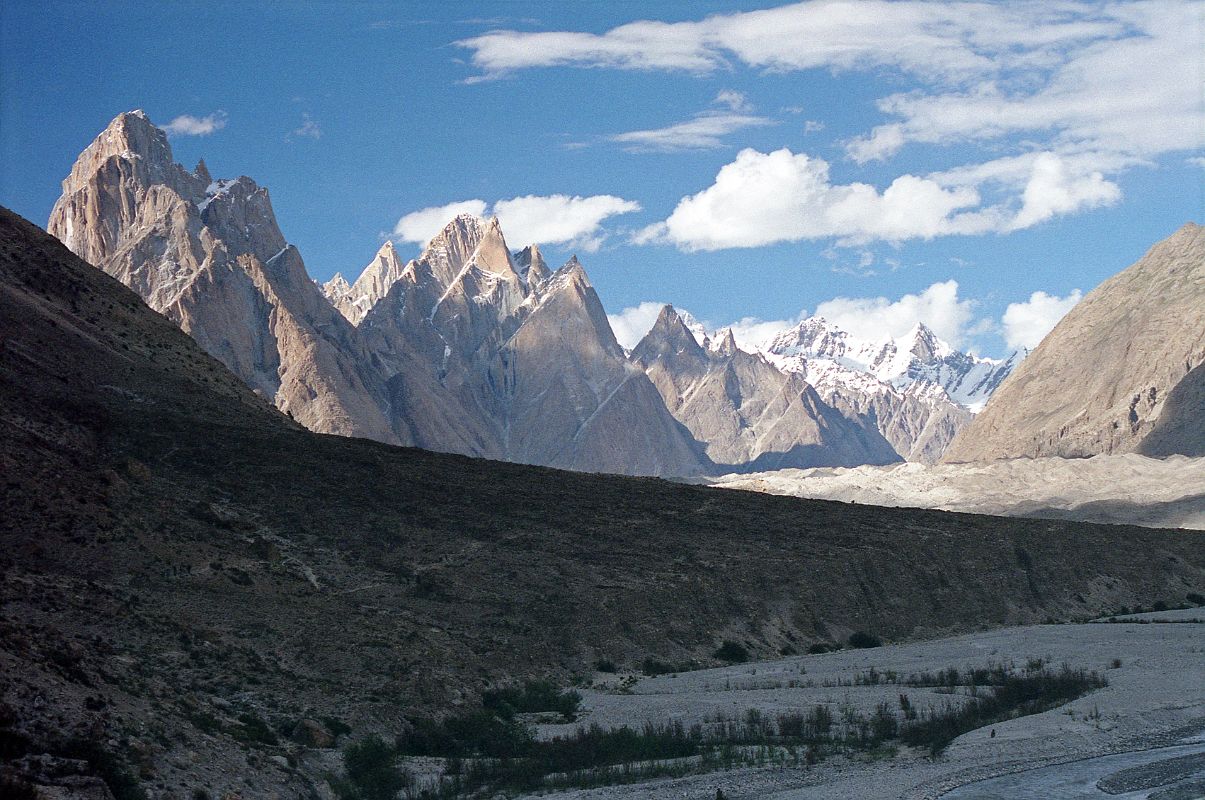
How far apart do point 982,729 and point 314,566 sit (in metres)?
30.3

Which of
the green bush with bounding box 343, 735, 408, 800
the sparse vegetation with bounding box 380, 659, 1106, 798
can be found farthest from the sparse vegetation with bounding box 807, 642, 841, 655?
the green bush with bounding box 343, 735, 408, 800

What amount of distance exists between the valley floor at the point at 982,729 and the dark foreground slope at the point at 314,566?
5304 millimetres

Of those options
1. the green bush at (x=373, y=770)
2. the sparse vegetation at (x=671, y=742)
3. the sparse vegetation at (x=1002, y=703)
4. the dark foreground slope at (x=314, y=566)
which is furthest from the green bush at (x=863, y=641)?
the green bush at (x=373, y=770)

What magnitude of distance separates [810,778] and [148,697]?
16.2 metres

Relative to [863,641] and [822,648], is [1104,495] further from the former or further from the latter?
[822,648]

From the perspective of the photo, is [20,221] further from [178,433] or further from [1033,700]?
[1033,700]

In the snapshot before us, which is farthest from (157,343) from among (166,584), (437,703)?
(437,703)

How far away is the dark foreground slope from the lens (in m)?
34.8

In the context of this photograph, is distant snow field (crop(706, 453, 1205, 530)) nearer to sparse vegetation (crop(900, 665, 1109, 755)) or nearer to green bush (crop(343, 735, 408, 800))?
sparse vegetation (crop(900, 665, 1109, 755))

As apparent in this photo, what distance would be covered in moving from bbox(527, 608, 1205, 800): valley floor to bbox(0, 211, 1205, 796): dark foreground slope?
530cm

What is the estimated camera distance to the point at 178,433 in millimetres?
71062

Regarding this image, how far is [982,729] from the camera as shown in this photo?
39875 millimetres

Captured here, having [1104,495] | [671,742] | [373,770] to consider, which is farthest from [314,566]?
[1104,495]

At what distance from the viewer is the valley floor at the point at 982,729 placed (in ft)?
111
